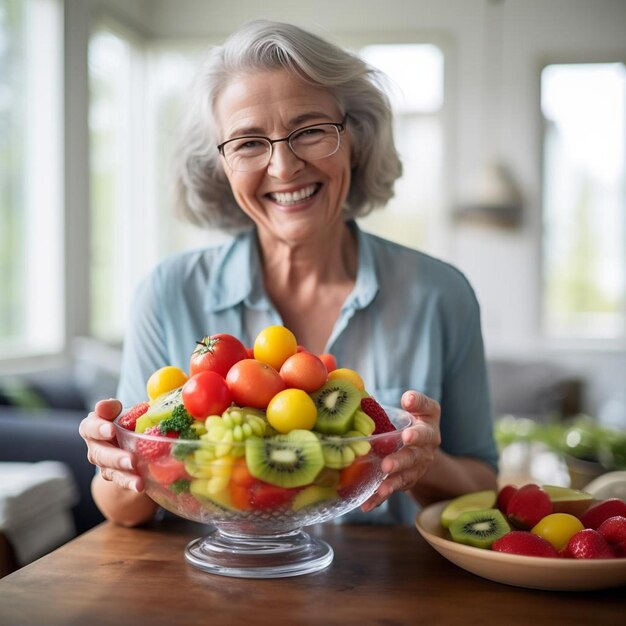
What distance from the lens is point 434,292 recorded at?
162cm

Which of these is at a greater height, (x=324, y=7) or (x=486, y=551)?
(x=324, y=7)

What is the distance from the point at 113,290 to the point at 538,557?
4.86 meters

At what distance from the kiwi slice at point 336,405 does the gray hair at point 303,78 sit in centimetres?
65

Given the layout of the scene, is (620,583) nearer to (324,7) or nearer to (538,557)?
(538,557)

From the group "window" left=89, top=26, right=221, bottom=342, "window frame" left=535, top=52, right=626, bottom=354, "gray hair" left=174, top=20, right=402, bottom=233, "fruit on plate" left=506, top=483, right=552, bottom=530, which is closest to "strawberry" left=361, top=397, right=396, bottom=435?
"fruit on plate" left=506, top=483, right=552, bottom=530

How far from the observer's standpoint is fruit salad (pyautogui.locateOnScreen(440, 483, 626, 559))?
101 centimetres

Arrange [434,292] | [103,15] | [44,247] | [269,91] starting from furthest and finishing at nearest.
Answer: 1. [103,15]
2. [44,247]
3. [434,292]
4. [269,91]

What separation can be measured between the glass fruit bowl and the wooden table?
5 centimetres

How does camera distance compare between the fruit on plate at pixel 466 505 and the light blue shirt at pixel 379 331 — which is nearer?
the fruit on plate at pixel 466 505

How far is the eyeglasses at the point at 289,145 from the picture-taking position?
145 centimetres

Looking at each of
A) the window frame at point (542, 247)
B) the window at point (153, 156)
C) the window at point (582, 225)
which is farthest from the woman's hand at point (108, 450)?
the window at point (582, 225)

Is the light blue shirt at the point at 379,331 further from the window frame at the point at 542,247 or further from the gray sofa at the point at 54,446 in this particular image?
the window frame at the point at 542,247

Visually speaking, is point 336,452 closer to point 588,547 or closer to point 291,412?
point 291,412

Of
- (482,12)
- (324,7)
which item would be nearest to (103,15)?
(324,7)
